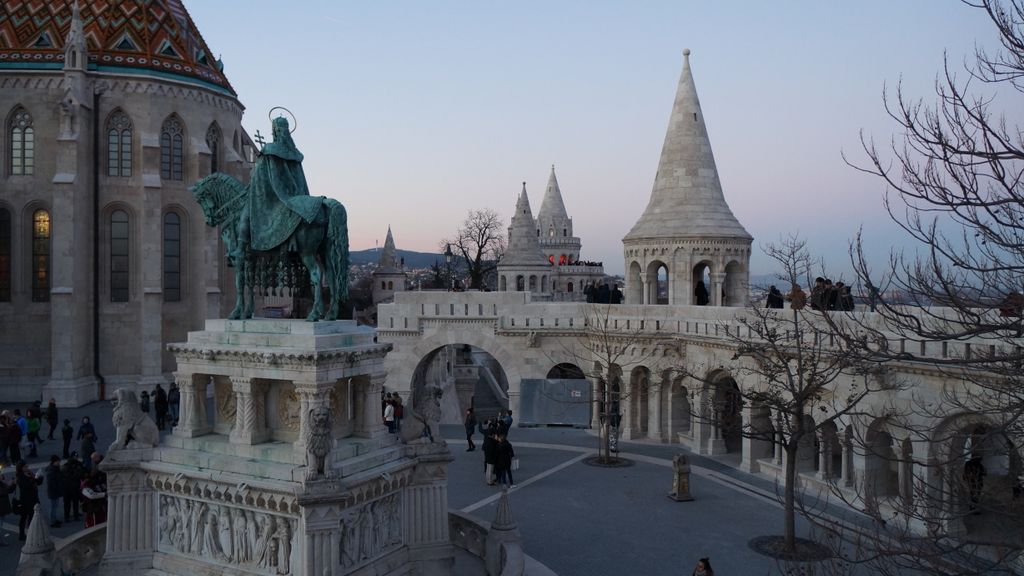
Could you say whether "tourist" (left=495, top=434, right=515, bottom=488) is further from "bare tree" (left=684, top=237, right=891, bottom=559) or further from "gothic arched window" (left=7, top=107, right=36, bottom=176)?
"gothic arched window" (left=7, top=107, right=36, bottom=176)

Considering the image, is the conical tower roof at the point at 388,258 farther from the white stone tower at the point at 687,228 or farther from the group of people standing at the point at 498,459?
the group of people standing at the point at 498,459

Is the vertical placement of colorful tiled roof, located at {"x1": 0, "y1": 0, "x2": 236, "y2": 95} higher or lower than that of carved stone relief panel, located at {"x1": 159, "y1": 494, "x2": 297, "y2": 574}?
higher

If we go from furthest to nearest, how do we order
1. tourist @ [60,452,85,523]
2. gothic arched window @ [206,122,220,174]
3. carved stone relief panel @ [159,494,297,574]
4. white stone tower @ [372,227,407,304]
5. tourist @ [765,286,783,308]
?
white stone tower @ [372,227,407,304] → gothic arched window @ [206,122,220,174] → tourist @ [765,286,783,308] → tourist @ [60,452,85,523] → carved stone relief panel @ [159,494,297,574]

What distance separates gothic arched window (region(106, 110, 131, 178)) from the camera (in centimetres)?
2702

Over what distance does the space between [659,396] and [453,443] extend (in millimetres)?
5934

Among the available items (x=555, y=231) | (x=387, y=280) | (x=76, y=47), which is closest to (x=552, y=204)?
(x=555, y=231)

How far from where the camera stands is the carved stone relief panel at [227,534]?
8.60 metres

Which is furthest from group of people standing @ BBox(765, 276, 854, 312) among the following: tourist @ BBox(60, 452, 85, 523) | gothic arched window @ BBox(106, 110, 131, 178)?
gothic arched window @ BBox(106, 110, 131, 178)

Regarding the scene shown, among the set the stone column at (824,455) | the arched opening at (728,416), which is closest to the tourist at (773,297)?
the arched opening at (728,416)

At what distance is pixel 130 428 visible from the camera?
9.62 m

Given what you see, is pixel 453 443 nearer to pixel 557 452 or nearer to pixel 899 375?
pixel 557 452

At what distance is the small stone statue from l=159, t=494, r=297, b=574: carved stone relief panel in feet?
2.71

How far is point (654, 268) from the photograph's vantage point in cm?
2436

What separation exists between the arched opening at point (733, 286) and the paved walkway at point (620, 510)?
5673 mm
